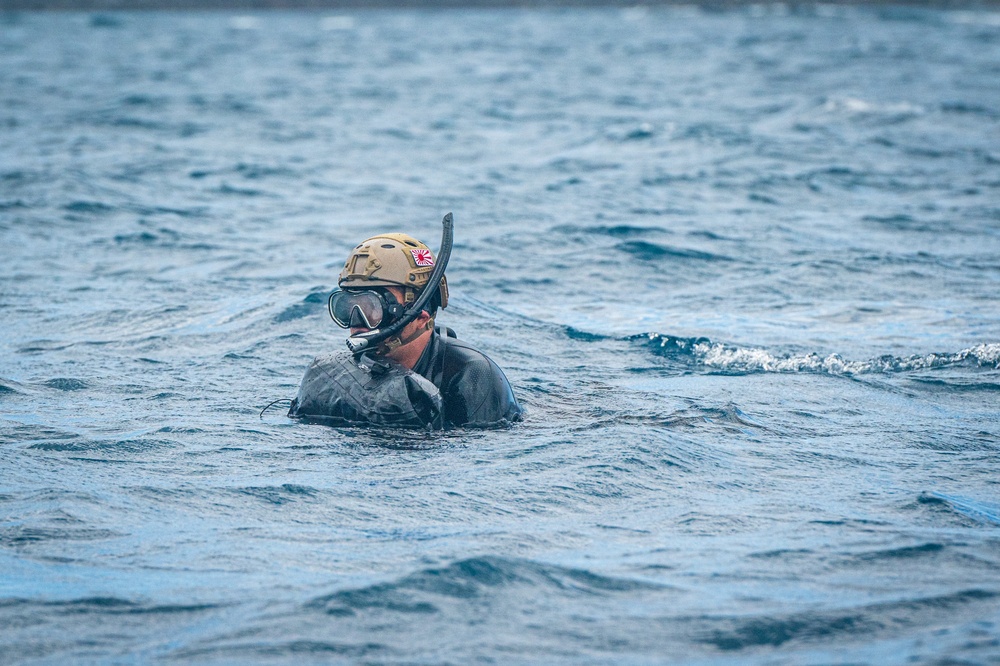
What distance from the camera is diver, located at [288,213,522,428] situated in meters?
5.73

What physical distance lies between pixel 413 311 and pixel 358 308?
0.82ft

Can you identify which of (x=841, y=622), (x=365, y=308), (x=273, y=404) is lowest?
(x=273, y=404)

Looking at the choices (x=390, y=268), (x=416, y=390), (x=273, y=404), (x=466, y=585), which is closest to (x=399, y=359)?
(x=416, y=390)

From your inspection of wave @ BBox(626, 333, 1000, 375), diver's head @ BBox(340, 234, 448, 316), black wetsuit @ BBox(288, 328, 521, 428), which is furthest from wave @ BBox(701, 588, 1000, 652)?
wave @ BBox(626, 333, 1000, 375)

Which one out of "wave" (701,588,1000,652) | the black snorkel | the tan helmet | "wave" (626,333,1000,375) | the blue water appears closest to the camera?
"wave" (701,588,1000,652)

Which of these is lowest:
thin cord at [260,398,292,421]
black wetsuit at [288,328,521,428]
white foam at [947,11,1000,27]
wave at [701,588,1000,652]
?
thin cord at [260,398,292,421]

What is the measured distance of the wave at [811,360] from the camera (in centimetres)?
808

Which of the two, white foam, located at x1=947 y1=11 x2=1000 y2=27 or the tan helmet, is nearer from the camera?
the tan helmet

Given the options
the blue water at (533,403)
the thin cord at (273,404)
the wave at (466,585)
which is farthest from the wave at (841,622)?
the thin cord at (273,404)

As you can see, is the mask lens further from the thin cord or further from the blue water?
the thin cord

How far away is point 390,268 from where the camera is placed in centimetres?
576

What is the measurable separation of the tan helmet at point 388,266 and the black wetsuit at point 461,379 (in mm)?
324

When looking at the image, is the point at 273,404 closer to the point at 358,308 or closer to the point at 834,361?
the point at 358,308

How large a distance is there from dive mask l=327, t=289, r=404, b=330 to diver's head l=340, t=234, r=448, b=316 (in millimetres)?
37
